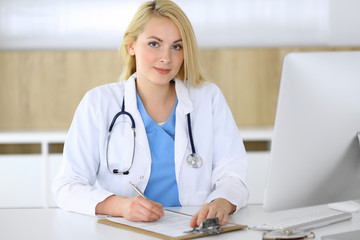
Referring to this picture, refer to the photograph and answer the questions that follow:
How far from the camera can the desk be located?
5.26 ft

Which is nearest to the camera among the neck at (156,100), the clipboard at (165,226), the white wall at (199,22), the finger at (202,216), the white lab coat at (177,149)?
the clipboard at (165,226)

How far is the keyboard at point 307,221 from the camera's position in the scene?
166 centimetres

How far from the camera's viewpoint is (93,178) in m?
2.20

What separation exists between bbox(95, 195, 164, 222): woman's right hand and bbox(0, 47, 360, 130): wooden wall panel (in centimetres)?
254

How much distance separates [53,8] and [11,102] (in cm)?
80

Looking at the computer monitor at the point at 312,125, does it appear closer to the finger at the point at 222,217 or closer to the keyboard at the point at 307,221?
the keyboard at the point at 307,221

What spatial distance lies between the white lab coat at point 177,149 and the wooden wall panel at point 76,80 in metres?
1.98

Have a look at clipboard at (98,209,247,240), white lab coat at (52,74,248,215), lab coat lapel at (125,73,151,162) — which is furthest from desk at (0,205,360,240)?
lab coat lapel at (125,73,151,162)

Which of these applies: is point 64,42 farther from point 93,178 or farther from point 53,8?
point 93,178

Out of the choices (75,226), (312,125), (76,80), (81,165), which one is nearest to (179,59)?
(81,165)

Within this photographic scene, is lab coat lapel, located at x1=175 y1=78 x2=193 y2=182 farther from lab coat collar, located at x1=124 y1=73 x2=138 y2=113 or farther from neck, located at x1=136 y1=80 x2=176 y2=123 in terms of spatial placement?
lab coat collar, located at x1=124 y1=73 x2=138 y2=113

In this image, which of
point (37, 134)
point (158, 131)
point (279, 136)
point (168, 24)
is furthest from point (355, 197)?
point (37, 134)

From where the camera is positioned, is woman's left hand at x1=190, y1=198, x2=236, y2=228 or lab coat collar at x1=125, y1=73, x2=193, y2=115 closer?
woman's left hand at x1=190, y1=198, x2=236, y2=228

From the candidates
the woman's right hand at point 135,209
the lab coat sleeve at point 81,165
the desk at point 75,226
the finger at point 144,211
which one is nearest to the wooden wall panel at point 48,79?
the lab coat sleeve at point 81,165
